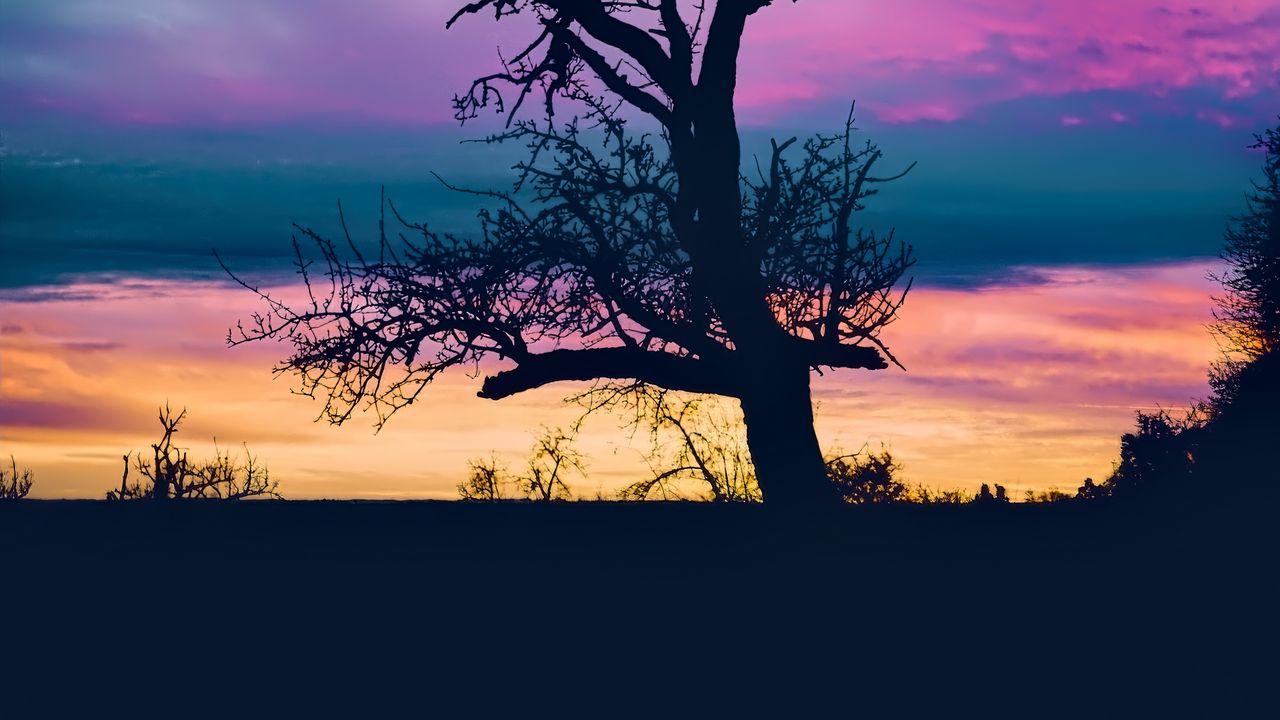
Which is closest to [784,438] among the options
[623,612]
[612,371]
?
[612,371]

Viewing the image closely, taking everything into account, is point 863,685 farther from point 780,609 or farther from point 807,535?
point 807,535

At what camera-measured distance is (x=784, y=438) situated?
13547 millimetres

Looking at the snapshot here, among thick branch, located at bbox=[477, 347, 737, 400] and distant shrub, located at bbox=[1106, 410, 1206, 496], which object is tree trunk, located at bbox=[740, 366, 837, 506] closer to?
thick branch, located at bbox=[477, 347, 737, 400]

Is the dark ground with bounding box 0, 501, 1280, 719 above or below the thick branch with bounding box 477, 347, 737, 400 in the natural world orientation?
below

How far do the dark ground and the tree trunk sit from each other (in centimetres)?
177

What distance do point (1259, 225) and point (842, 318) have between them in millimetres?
26438

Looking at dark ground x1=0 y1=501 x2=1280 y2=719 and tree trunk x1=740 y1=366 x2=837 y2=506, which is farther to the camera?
tree trunk x1=740 y1=366 x2=837 y2=506

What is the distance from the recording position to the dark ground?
331 inches

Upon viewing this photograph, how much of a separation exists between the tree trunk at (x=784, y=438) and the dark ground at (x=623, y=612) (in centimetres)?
177

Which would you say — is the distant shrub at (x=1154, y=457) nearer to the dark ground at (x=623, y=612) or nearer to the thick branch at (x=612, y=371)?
the dark ground at (x=623, y=612)

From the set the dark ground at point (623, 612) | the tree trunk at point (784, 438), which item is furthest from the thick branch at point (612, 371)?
the dark ground at point (623, 612)

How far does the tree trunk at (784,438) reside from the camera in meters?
13.5

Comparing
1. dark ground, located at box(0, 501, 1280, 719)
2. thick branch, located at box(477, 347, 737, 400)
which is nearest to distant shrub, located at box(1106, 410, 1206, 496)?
dark ground, located at box(0, 501, 1280, 719)

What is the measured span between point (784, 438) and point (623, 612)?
4622 millimetres
